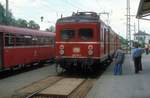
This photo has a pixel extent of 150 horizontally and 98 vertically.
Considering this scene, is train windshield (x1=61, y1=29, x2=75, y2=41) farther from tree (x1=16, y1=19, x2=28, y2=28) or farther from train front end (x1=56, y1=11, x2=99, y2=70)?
tree (x1=16, y1=19, x2=28, y2=28)

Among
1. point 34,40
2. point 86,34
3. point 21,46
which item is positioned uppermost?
point 86,34

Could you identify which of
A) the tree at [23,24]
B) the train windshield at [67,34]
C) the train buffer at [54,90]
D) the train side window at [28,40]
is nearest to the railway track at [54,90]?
the train buffer at [54,90]

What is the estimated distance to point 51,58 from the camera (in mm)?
31359

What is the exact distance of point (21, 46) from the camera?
22.5m

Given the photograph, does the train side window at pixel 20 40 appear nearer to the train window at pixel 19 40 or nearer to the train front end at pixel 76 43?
the train window at pixel 19 40

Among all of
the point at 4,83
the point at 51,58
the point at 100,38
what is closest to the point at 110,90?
the point at 4,83

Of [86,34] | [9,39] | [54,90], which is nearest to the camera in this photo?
[54,90]

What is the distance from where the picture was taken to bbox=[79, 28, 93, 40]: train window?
2088cm

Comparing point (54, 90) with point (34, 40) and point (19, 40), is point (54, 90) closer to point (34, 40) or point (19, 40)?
point (19, 40)

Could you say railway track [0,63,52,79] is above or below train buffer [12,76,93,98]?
above

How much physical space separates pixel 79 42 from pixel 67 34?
0.87 m

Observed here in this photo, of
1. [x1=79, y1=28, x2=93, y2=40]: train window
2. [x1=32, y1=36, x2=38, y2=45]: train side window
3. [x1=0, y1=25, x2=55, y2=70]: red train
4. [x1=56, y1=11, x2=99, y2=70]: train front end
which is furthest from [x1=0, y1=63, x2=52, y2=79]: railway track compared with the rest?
[x1=79, y1=28, x2=93, y2=40]: train window

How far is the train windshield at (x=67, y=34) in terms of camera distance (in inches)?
835

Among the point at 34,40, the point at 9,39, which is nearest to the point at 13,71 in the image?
the point at 34,40
